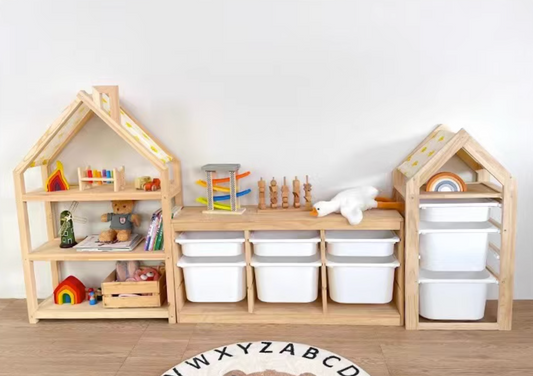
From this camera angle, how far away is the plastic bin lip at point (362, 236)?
2502 millimetres

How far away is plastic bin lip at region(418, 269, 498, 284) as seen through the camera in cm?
243

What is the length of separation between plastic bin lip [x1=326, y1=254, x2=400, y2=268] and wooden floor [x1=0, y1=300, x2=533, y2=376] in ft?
0.98

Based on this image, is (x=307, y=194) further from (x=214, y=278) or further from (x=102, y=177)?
(x=102, y=177)

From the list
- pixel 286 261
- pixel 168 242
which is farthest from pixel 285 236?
pixel 168 242

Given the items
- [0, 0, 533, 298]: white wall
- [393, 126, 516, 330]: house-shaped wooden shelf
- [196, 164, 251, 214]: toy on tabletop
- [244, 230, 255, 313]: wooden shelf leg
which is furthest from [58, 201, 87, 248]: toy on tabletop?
[393, 126, 516, 330]: house-shaped wooden shelf

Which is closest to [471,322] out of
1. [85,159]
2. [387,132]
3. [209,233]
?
[387,132]

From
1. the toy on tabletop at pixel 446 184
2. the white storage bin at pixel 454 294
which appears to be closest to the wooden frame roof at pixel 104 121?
the toy on tabletop at pixel 446 184

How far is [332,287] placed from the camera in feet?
8.54

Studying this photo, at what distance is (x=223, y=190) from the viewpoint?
2709 mm

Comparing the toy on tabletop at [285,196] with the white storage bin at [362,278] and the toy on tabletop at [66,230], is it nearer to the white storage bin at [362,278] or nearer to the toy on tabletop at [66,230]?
the white storage bin at [362,278]

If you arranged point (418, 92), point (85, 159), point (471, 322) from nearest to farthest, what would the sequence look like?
point (471, 322), point (418, 92), point (85, 159)

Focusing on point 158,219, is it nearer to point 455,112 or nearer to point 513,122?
point 455,112

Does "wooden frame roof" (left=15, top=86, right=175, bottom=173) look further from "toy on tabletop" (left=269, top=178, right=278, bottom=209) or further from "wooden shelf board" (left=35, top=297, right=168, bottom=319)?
"wooden shelf board" (left=35, top=297, right=168, bottom=319)

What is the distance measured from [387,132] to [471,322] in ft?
3.32
